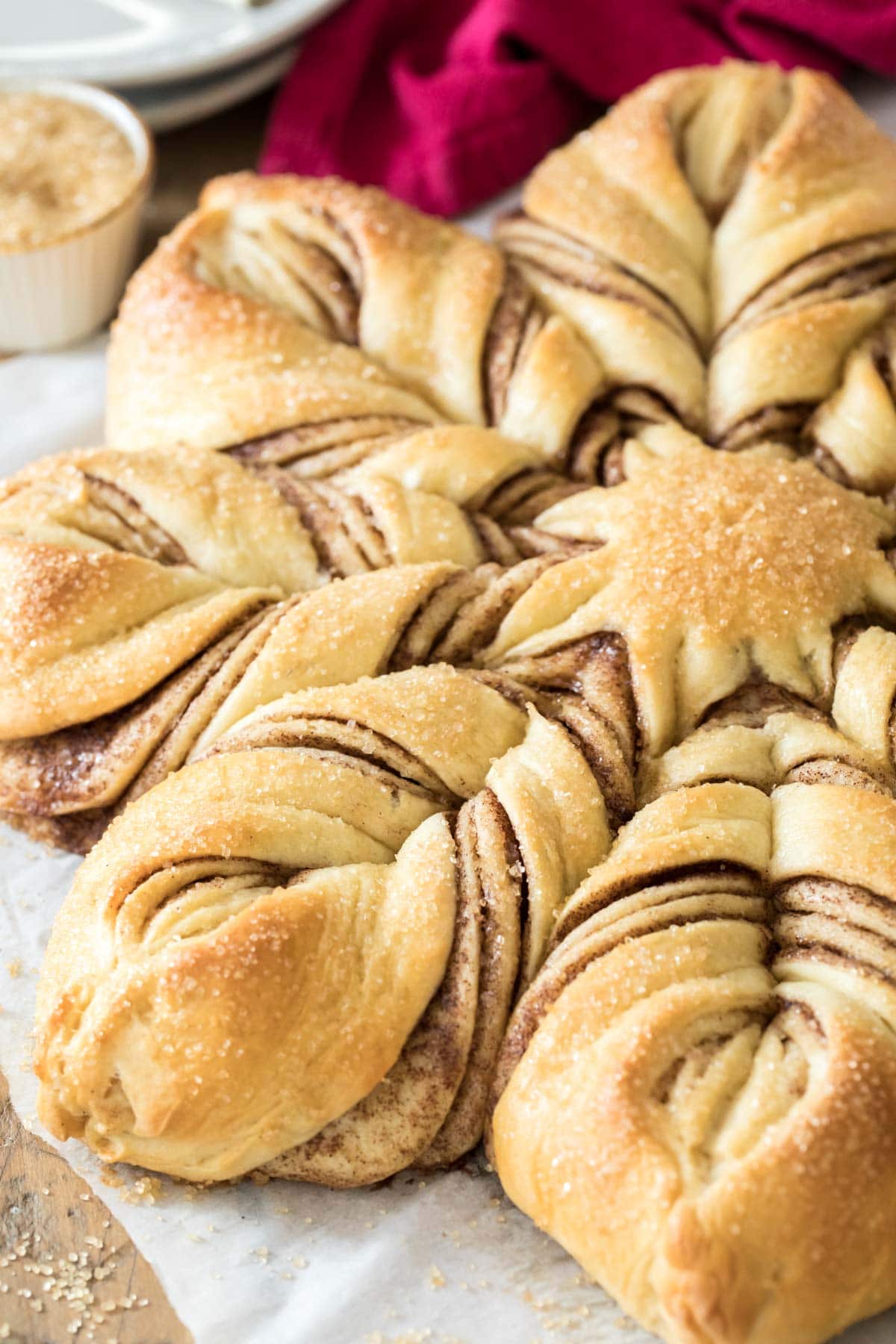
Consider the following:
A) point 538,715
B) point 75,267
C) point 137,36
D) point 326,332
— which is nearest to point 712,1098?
point 538,715

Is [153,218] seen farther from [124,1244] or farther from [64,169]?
[124,1244]

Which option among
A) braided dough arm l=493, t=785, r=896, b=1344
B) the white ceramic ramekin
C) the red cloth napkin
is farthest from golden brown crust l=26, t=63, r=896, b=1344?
the red cloth napkin

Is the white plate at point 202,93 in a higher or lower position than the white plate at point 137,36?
lower

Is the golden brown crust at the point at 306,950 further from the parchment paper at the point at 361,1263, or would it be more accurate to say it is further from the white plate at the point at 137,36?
the white plate at the point at 137,36

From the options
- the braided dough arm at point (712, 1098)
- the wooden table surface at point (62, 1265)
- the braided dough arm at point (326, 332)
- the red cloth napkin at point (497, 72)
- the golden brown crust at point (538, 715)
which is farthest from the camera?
the red cloth napkin at point (497, 72)

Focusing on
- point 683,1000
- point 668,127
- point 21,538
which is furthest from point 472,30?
point 683,1000

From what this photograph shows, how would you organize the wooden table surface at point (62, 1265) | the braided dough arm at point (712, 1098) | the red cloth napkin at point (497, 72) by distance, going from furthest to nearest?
the red cloth napkin at point (497, 72) → the wooden table surface at point (62, 1265) → the braided dough arm at point (712, 1098)

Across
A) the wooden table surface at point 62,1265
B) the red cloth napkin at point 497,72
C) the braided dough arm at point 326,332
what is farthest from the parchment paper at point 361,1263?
the red cloth napkin at point 497,72
